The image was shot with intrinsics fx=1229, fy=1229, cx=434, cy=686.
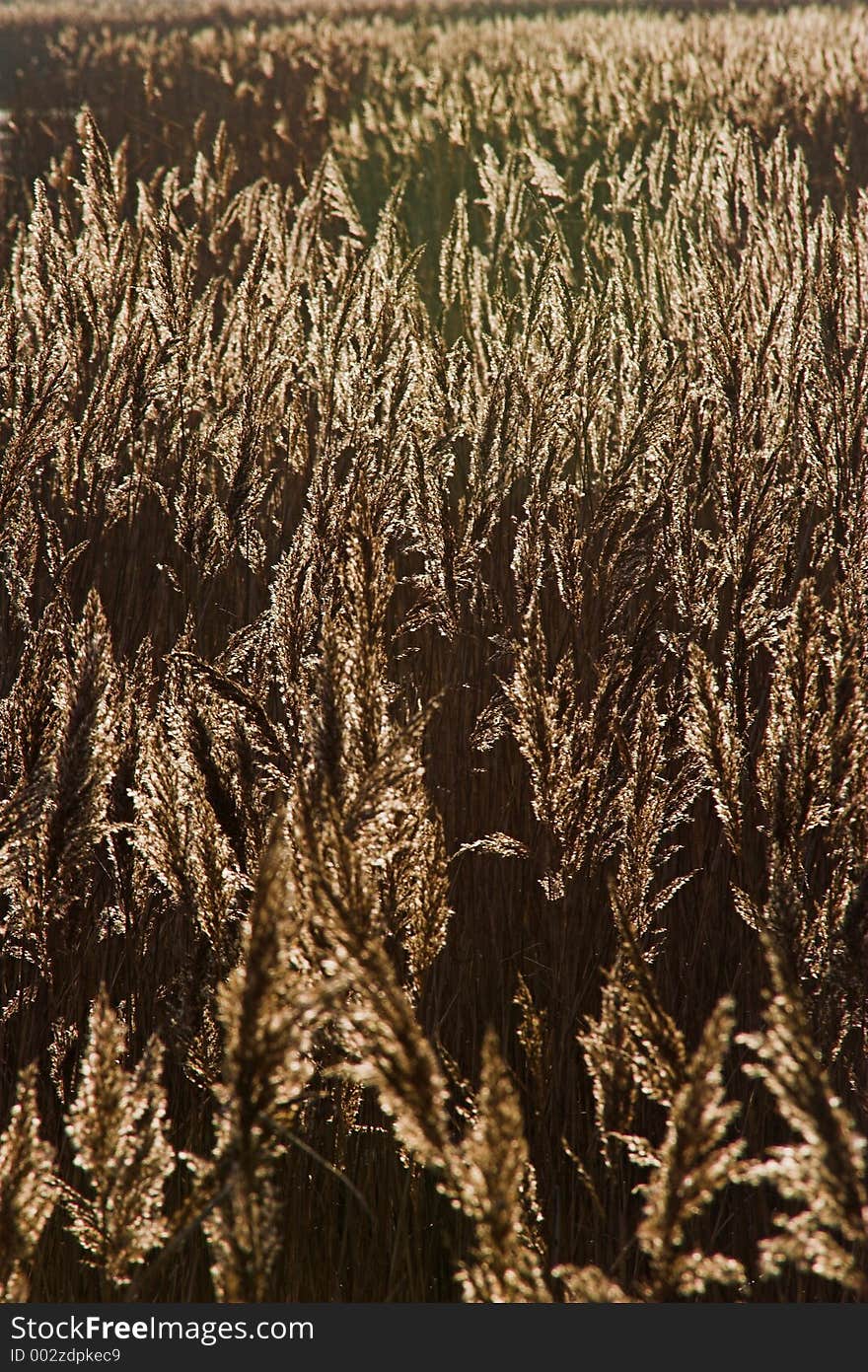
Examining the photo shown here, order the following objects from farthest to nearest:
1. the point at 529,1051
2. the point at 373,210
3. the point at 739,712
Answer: the point at 373,210
the point at 739,712
the point at 529,1051

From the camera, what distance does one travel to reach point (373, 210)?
901 cm

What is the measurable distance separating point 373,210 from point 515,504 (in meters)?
5.82

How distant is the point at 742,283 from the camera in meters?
2.71

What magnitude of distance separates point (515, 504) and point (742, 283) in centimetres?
140

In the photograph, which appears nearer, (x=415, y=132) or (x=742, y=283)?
(x=742, y=283)

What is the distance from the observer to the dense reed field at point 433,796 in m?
0.99

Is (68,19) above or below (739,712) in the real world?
above

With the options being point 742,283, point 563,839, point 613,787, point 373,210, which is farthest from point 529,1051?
point 373,210

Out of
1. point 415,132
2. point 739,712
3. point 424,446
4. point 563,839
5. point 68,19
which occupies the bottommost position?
point 563,839

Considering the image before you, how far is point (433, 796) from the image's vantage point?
227cm

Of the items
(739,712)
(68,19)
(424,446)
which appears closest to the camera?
(739,712)

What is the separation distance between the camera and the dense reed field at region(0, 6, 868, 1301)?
0.99 m

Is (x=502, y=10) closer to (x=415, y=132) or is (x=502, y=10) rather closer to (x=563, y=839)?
(x=415, y=132)

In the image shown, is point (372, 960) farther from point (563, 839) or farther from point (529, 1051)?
point (563, 839)
